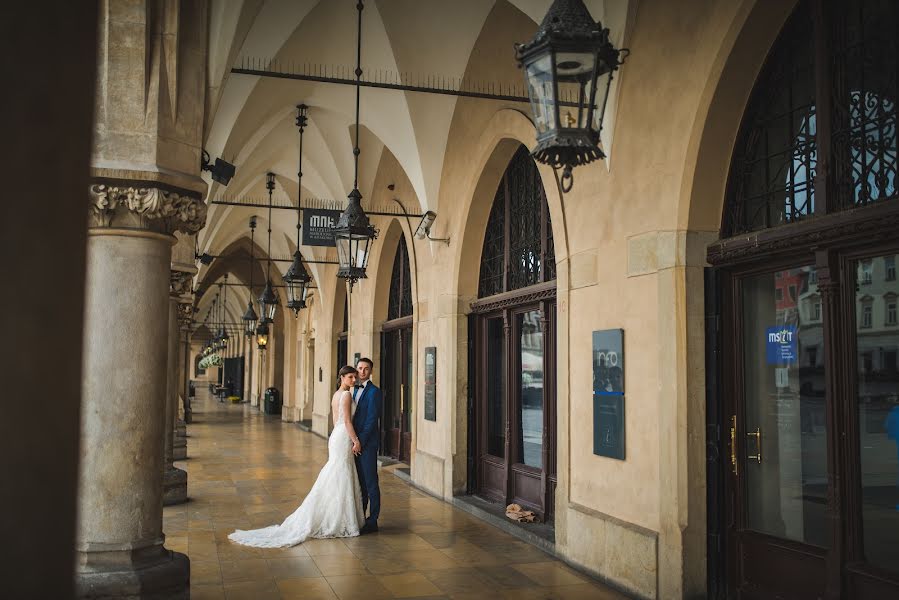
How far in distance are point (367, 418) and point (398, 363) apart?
6.40 metres

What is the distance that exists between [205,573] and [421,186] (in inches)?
255

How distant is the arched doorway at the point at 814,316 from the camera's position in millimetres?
4492

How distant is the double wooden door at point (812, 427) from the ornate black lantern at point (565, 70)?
6.06 ft

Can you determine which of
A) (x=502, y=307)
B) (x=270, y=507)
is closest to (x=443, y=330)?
(x=502, y=307)

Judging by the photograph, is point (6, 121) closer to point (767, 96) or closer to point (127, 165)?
point (127, 165)

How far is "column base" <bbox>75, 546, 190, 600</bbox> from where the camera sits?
432 cm

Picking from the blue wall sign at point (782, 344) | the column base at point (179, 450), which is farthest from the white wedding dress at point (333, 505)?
the column base at point (179, 450)

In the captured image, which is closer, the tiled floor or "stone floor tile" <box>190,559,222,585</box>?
the tiled floor

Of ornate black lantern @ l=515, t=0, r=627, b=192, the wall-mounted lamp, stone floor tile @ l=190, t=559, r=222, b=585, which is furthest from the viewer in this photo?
the wall-mounted lamp

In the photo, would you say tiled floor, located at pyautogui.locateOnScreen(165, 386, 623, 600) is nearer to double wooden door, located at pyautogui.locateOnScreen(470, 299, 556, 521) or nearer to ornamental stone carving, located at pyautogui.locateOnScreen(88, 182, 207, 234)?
double wooden door, located at pyautogui.locateOnScreen(470, 299, 556, 521)

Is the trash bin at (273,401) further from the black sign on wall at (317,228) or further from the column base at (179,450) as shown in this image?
the black sign on wall at (317,228)

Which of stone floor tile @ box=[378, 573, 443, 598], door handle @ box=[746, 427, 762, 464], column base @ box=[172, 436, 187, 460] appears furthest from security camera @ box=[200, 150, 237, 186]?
column base @ box=[172, 436, 187, 460]

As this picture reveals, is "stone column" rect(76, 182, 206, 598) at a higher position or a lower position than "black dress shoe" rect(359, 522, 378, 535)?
higher

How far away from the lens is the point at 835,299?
4.75 m
